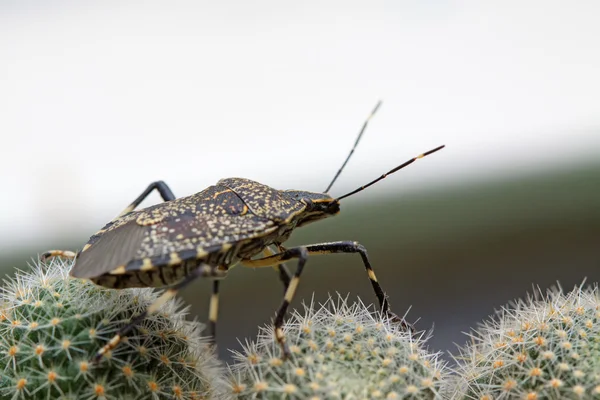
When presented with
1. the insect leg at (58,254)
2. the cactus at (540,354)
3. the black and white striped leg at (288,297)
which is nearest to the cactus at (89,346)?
the insect leg at (58,254)

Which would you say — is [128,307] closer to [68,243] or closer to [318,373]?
[318,373]

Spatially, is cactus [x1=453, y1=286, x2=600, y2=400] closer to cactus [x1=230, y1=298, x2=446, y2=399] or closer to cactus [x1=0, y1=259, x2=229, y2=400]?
cactus [x1=230, y1=298, x2=446, y2=399]

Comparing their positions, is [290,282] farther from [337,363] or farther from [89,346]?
[89,346]

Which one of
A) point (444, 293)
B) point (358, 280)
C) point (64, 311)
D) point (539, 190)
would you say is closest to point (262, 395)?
point (64, 311)

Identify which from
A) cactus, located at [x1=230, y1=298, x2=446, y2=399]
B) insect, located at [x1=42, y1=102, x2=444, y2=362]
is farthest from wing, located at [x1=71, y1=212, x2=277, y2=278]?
cactus, located at [x1=230, y1=298, x2=446, y2=399]

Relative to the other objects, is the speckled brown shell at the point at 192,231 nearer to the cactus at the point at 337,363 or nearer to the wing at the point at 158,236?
the wing at the point at 158,236

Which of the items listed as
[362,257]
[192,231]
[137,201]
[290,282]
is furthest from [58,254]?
[362,257]

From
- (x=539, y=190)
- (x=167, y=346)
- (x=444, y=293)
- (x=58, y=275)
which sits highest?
(x=58, y=275)

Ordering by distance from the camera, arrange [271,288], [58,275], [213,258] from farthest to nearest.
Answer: [271,288] → [58,275] → [213,258]
